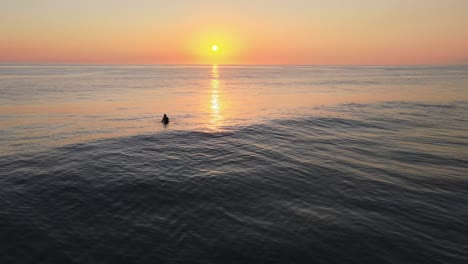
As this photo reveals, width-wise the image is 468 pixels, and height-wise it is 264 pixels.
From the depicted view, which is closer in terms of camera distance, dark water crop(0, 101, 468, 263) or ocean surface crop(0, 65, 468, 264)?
dark water crop(0, 101, 468, 263)

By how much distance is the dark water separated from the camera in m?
13.9

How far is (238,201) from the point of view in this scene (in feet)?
62.4

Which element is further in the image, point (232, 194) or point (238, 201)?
point (232, 194)

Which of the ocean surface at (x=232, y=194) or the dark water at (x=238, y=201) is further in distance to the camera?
the ocean surface at (x=232, y=194)

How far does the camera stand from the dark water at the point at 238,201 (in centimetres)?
1387

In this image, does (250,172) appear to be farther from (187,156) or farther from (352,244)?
(352,244)

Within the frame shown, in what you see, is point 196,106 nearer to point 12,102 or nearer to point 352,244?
Result: point 12,102

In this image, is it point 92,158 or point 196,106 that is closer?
point 92,158

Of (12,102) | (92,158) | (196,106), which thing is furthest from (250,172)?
(12,102)

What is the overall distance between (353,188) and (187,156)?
15.5 m

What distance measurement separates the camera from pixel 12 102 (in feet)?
192

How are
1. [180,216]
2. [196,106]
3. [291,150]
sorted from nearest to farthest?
1. [180,216]
2. [291,150]
3. [196,106]

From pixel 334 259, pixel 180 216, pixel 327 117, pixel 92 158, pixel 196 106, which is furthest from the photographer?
pixel 196 106

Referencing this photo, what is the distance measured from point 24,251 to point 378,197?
68.7 ft
